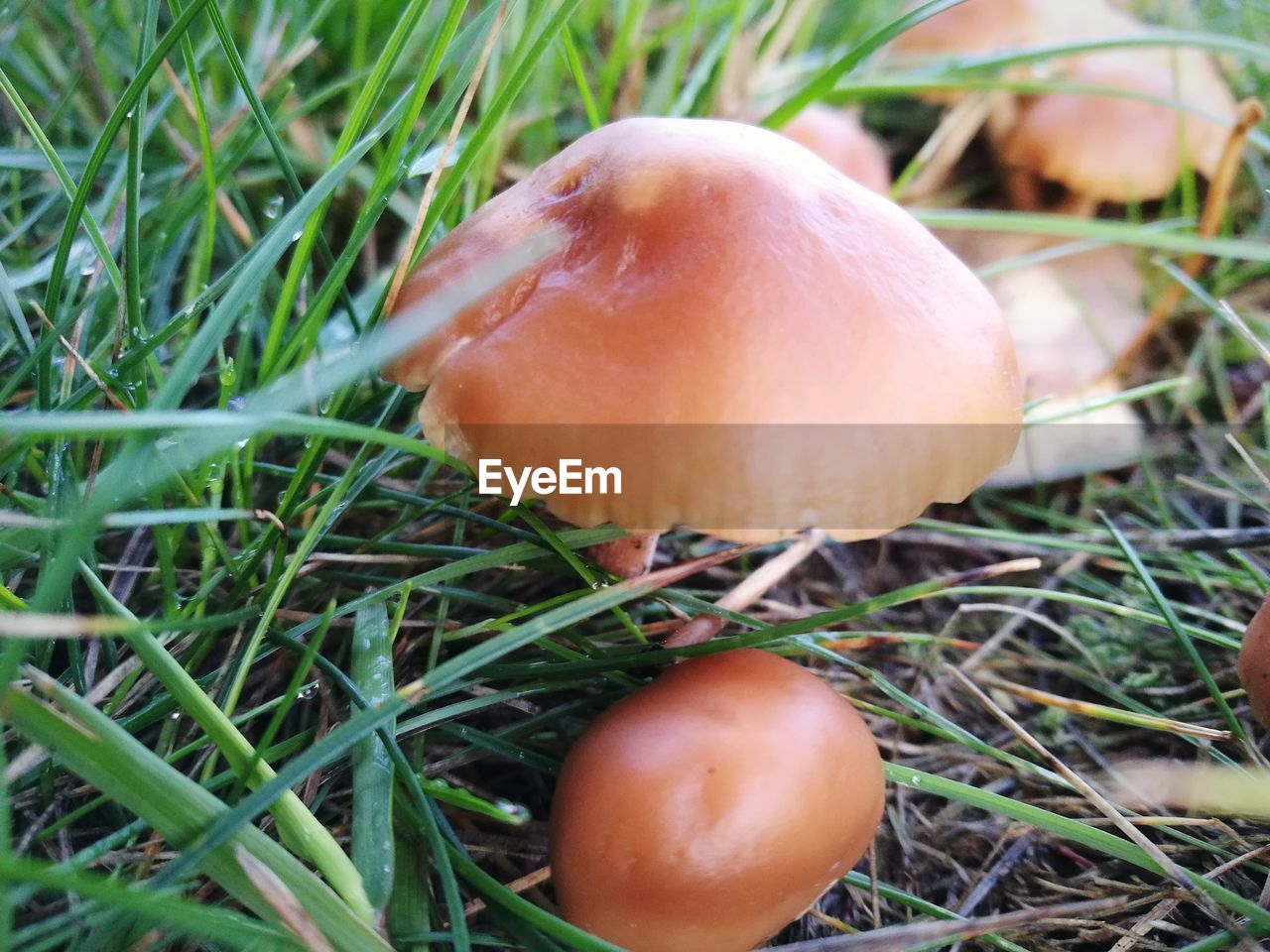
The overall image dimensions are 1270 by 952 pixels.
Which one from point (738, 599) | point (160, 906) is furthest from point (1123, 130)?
point (160, 906)

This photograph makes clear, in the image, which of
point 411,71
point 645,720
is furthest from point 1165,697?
point 411,71

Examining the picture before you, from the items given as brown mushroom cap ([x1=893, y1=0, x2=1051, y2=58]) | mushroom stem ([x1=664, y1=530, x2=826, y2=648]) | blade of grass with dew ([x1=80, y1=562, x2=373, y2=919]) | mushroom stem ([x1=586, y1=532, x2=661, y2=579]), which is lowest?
mushroom stem ([x1=664, y1=530, x2=826, y2=648])

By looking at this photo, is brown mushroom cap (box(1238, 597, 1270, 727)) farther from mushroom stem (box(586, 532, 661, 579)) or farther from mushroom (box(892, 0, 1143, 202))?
mushroom (box(892, 0, 1143, 202))

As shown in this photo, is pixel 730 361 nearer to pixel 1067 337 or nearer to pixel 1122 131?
pixel 1067 337

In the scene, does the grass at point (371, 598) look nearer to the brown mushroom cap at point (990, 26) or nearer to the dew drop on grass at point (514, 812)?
the dew drop on grass at point (514, 812)

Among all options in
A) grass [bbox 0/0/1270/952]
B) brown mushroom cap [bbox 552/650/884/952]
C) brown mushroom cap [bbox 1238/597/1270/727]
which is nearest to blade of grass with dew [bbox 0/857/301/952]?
grass [bbox 0/0/1270/952]
